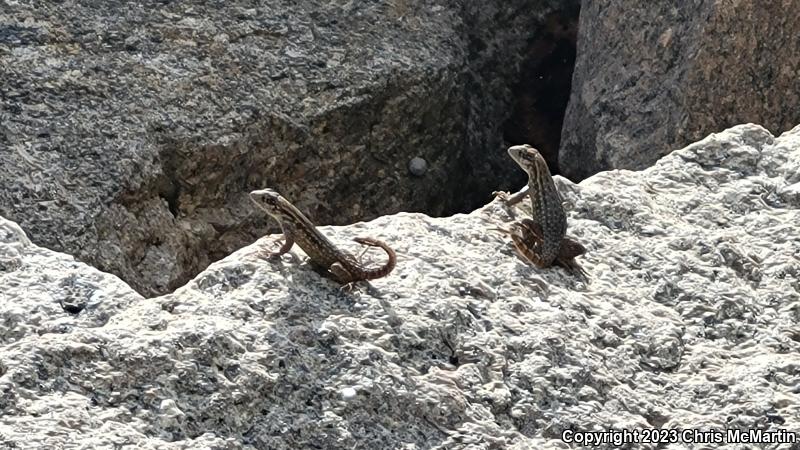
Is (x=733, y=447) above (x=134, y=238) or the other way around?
above

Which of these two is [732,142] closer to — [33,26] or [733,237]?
[733,237]

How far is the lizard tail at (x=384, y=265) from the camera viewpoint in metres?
5.86

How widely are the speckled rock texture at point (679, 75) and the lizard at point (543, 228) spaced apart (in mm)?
1530

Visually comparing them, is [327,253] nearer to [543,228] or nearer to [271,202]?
[271,202]

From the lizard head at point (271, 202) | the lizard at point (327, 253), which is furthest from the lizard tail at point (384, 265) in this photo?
the lizard head at point (271, 202)

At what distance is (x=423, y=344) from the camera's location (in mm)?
5680

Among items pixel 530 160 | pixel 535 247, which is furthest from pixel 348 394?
pixel 530 160

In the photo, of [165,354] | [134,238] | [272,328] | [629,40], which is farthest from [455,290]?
[629,40]

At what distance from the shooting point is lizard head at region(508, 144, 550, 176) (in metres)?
6.81

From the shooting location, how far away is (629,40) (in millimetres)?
8531

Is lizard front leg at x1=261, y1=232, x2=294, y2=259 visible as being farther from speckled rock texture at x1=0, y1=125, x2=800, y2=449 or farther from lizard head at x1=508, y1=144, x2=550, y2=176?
lizard head at x1=508, y1=144, x2=550, y2=176

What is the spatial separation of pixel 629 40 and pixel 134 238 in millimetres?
2638

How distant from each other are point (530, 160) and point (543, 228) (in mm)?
772

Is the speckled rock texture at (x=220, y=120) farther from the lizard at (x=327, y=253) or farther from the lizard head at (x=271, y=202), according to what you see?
the lizard at (x=327, y=253)
